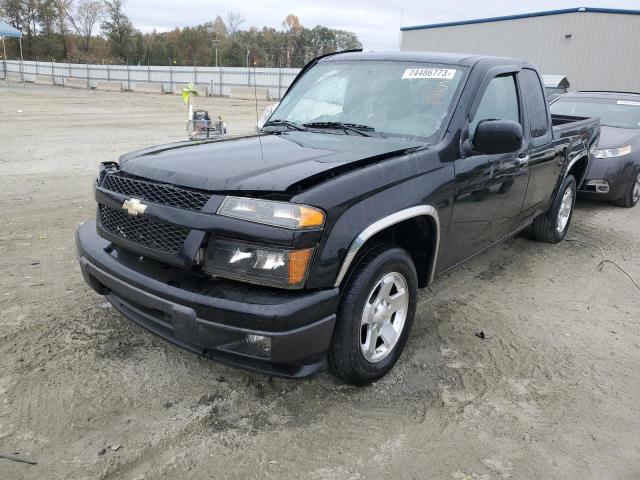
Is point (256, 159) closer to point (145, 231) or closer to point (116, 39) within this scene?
point (145, 231)

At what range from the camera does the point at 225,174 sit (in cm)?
254

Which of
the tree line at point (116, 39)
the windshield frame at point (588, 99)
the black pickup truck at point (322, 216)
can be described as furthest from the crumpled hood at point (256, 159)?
the tree line at point (116, 39)

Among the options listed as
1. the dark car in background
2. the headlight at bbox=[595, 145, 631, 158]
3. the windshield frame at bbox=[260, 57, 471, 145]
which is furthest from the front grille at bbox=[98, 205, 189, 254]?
the headlight at bbox=[595, 145, 631, 158]

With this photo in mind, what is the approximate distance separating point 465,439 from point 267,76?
3585 centimetres

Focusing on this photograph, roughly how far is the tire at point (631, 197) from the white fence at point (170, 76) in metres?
27.9

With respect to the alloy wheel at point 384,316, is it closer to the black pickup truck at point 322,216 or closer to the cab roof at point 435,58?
the black pickup truck at point 322,216

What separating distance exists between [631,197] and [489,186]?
17.3 ft

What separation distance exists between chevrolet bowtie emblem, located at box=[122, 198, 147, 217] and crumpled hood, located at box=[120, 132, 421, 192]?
151 millimetres

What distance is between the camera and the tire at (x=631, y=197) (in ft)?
24.7

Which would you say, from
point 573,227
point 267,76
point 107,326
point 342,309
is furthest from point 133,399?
point 267,76

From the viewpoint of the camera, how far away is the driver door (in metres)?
3.36

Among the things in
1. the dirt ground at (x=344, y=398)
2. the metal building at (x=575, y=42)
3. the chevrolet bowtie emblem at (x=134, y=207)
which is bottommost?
the dirt ground at (x=344, y=398)

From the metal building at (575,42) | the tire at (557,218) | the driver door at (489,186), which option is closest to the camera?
the driver door at (489,186)

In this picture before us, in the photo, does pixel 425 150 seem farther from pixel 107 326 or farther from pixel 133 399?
pixel 107 326
